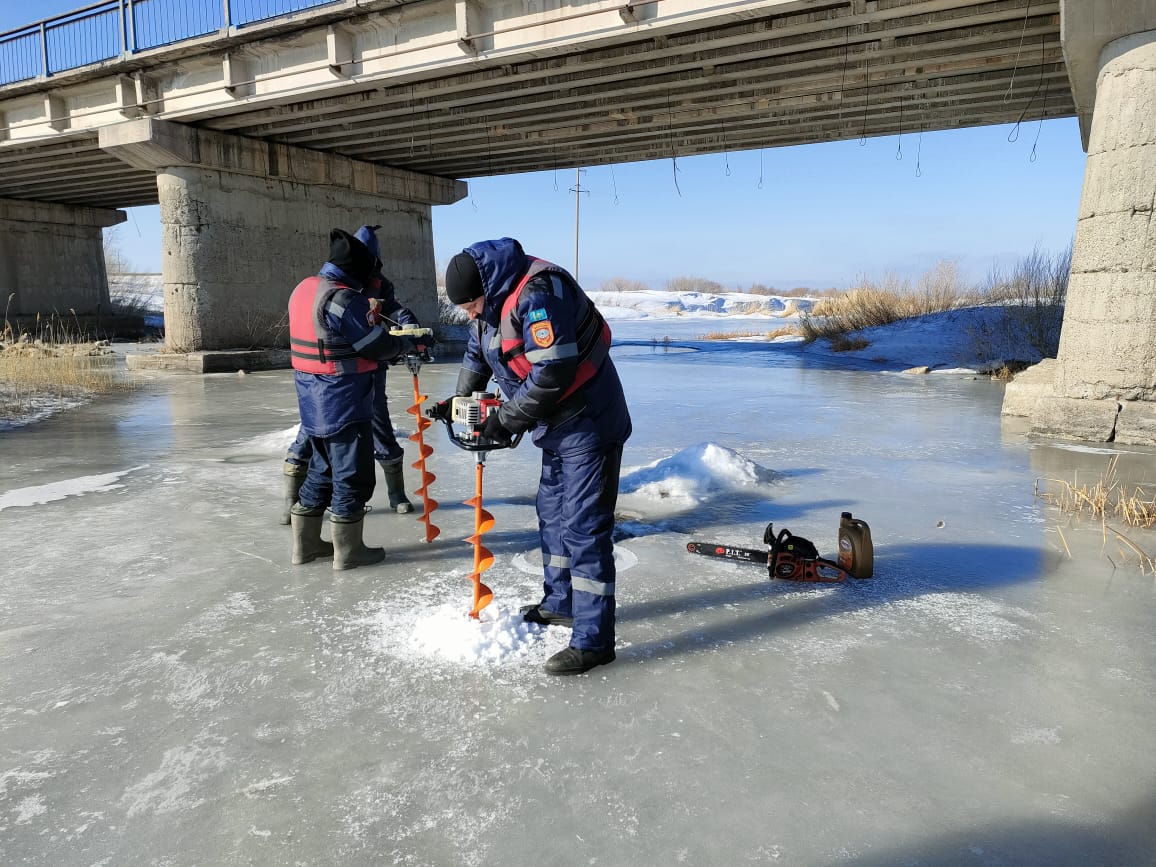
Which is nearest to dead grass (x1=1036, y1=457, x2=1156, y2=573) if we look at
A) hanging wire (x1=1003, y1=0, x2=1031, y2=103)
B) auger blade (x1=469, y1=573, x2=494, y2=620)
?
auger blade (x1=469, y1=573, x2=494, y2=620)

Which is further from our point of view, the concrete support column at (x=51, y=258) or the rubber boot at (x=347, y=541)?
the concrete support column at (x=51, y=258)

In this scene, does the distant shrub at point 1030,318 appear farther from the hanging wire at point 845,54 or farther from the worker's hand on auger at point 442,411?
the worker's hand on auger at point 442,411

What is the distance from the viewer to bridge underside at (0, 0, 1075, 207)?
410 inches

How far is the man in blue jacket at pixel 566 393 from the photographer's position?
2.86 metres

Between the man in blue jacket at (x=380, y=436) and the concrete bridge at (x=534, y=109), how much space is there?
676cm

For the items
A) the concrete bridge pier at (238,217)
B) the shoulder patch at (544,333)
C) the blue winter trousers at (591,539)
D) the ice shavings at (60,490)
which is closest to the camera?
the shoulder patch at (544,333)

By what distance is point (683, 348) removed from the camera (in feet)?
76.7

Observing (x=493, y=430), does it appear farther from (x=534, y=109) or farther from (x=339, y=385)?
(x=534, y=109)

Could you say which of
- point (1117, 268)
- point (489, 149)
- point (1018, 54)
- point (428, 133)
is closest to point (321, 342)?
point (1117, 268)

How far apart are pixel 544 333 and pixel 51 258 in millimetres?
31178

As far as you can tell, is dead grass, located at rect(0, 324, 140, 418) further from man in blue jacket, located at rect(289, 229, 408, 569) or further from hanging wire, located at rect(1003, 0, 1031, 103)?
hanging wire, located at rect(1003, 0, 1031, 103)

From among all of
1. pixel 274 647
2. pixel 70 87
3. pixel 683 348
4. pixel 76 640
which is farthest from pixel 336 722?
pixel 683 348

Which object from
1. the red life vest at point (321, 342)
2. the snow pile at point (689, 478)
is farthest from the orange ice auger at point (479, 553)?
the snow pile at point (689, 478)

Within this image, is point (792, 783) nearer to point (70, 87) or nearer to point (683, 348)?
point (70, 87)
